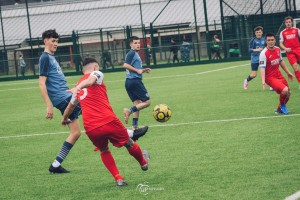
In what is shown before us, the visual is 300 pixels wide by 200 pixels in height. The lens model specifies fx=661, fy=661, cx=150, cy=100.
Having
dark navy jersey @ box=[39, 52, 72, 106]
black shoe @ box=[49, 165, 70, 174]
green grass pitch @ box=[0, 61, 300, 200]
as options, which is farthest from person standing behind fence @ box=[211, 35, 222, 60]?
black shoe @ box=[49, 165, 70, 174]

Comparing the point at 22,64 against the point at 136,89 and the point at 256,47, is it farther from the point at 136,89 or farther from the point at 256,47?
the point at 136,89

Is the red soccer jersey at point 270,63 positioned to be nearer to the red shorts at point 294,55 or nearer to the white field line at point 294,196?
the red shorts at point 294,55

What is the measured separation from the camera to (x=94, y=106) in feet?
28.3

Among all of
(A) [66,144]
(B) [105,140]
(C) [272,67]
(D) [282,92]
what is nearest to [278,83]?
(D) [282,92]

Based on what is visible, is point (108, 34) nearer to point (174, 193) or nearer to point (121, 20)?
point (121, 20)

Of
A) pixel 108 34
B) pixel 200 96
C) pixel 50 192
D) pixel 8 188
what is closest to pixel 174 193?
pixel 50 192

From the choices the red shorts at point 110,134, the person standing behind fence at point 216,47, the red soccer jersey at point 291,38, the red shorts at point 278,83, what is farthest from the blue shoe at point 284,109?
the person standing behind fence at point 216,47

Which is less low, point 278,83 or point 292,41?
point 292,41

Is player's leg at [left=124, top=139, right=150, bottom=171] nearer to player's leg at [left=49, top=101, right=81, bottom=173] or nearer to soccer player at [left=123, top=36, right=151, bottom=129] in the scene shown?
player's leg at [left=49, top=101, right=81, bottom=173]

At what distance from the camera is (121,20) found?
52.8 metres

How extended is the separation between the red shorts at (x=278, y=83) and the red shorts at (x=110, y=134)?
257 inches

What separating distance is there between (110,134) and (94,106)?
0.42 metres

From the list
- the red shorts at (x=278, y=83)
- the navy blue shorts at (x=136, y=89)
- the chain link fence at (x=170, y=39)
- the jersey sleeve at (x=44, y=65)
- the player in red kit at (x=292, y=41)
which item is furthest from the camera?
the chain link fence at (x=170, y=39)

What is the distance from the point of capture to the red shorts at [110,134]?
853 cm
